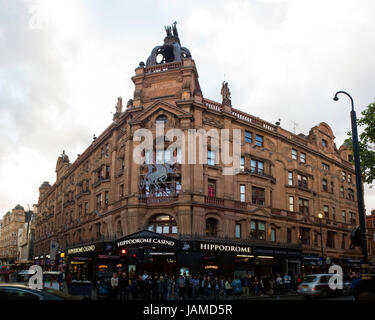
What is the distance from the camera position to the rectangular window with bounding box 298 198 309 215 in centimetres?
4375

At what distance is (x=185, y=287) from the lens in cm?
2650

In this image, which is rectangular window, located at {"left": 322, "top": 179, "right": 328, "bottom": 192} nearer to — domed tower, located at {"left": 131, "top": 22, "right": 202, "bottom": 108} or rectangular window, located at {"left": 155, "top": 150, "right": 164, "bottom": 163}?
domed tower, located at {"left": 131, "top": 22, "right": 202, "bottom": 108}

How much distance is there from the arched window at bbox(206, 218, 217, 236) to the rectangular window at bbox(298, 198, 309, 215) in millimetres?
13688

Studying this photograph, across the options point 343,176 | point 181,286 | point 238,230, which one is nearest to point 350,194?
point 343,176

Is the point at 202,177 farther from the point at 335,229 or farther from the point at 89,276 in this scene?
the point at 335,229

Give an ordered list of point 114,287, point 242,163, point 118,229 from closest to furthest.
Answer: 1. point 114,287
2. point 118,229
3. point 242,163

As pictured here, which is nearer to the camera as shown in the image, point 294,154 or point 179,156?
point 179,156

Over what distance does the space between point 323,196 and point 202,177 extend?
2066 centimetres

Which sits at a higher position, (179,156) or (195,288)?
(179,156)

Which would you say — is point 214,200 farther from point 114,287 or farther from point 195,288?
point 114,287

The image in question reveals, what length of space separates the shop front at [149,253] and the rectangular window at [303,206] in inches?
715

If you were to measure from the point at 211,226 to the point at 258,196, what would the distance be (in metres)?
7.01

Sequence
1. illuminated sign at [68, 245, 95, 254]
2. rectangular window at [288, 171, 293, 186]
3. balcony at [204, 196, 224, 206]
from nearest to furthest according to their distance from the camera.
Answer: balcony at [204, 196, 224, 206], illuminated sign at [68, 245, 95, 254], rectangular window at [288, 171, 293, 186]

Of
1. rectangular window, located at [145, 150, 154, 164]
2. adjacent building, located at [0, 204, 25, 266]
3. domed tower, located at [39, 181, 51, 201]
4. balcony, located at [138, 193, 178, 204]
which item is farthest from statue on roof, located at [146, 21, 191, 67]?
adjacent building, located at [0, 204, 25, 266]
